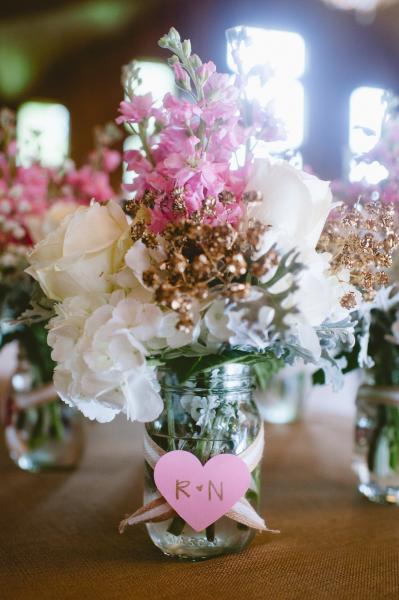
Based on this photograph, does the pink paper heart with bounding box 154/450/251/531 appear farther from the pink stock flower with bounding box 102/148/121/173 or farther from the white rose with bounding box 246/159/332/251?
the pink stock flower with bounding box 102/148/121/173

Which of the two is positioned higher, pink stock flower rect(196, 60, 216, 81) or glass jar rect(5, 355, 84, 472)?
pink stock flower rect(196, 60, 216, 81)

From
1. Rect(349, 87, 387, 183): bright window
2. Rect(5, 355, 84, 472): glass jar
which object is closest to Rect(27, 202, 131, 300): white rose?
Rect(349, 87, 387, 183): bright window

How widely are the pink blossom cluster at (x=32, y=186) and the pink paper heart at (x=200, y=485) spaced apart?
2.14 feet

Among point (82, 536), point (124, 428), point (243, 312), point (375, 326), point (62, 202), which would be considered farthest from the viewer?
point (124, 428)

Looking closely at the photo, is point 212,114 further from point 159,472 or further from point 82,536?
point 82,536

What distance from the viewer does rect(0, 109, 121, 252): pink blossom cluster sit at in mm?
1236

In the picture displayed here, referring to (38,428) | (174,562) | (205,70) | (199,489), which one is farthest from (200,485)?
(38,428)

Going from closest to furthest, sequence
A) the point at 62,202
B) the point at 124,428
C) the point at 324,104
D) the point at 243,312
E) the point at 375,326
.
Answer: the point at 243,312, the point at 375,326, the point at 62,202, the point at 124,428, the point at 324,104

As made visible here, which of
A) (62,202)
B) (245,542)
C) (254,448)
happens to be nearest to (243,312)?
(254,448)

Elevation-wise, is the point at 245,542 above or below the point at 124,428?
above

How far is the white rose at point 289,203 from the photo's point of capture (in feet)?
2.21

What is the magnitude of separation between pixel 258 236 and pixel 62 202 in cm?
76

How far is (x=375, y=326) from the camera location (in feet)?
3.27

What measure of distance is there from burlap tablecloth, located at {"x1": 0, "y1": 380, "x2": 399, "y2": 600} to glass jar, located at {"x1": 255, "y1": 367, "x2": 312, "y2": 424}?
16.2 inches
